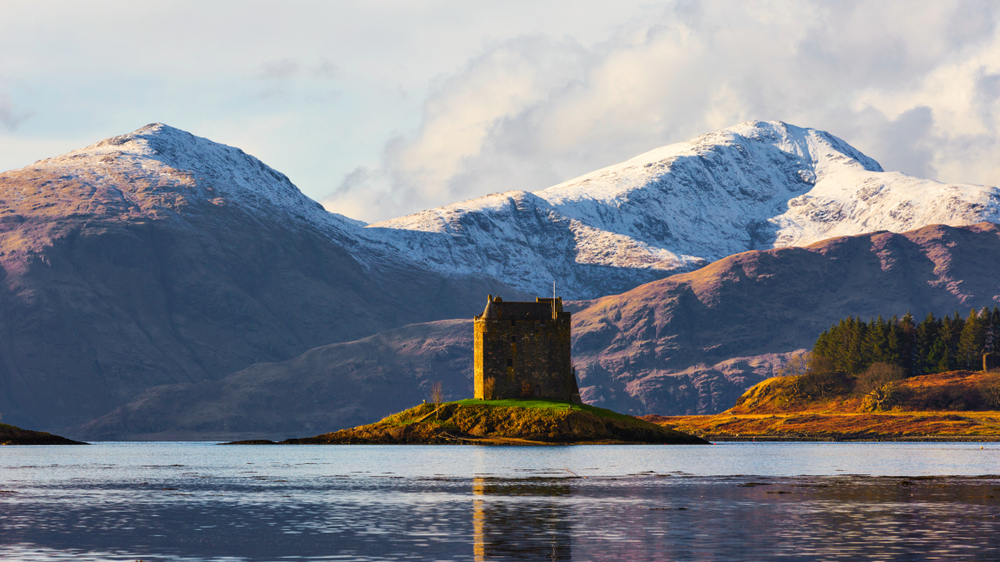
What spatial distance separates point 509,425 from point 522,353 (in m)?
12.1

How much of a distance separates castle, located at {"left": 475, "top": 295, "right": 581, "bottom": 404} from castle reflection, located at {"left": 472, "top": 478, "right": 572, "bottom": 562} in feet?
258

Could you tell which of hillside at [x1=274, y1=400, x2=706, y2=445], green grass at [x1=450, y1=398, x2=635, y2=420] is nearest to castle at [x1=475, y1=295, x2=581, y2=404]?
green grass at [x1=450, y1=398, x2=635, y2=420]

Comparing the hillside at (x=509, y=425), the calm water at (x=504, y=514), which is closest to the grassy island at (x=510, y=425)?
the hillside at (x=509, y=425)

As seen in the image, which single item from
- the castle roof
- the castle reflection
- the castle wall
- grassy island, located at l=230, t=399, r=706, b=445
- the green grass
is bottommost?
the castle reflection

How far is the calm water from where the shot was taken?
4316cm

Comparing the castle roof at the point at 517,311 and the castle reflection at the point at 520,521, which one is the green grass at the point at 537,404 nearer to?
the castle roof at the point at 517,311

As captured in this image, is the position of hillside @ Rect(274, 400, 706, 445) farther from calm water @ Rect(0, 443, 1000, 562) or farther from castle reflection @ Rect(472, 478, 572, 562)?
castle reflection @ Rect(472, 478, 572, 562)

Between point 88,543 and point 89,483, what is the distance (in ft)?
150

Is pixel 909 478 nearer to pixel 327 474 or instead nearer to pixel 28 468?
pixel 327 474

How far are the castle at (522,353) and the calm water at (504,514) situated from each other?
52.7 meters

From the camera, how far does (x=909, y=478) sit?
303ft

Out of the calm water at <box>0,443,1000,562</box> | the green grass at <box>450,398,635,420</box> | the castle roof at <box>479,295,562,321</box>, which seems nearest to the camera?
the calm water at <box>0,443,1000,562</box>

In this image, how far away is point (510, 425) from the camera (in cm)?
15400

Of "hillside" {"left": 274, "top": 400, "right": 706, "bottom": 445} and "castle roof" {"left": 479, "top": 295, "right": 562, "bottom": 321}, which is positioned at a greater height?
"castle roof" {"left": 479, "top": 295, "right": 562, "bottom": 321}
